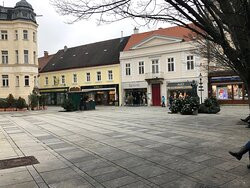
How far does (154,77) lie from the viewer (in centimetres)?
3759

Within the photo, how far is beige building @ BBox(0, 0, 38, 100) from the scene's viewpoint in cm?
3794

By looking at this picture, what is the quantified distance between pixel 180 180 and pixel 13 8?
4035 centimetres

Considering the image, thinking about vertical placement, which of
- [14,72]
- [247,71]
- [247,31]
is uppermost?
[14,72]

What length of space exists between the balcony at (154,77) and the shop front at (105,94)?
608cm

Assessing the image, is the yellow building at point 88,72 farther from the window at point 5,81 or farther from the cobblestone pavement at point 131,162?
the cobblestone pavement at point 131,162

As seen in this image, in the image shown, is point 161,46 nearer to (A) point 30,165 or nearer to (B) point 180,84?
(B) point 180,84

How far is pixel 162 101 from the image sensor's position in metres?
36.1

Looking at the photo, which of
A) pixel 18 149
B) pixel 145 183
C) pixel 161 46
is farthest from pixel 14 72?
pixel 145 183

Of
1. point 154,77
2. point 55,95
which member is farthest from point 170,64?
point 55,95

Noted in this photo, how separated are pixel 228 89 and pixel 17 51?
28.9 metres

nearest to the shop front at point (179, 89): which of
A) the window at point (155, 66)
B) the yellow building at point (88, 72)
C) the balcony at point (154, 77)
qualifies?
the balcony at point (154, 77)

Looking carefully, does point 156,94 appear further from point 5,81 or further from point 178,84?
point 5,81

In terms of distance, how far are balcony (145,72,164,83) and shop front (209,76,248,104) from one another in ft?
22.1

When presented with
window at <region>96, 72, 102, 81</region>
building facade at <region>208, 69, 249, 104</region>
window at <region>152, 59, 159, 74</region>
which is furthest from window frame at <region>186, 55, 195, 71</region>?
window at <region>96, 72, 102, 81</region>
